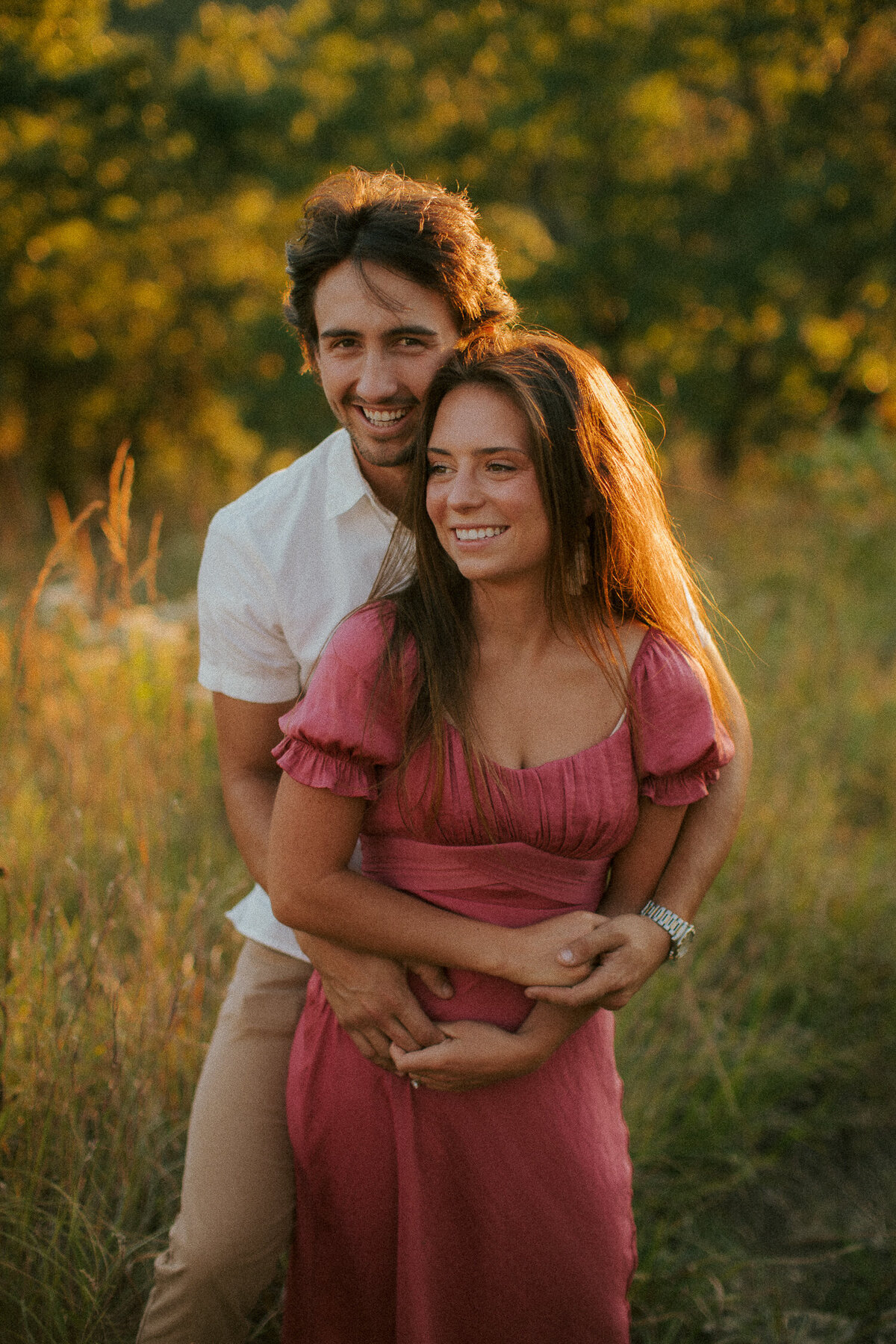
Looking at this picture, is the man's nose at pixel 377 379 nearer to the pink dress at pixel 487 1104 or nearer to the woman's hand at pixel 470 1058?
the pink dress at pixel 487 1104

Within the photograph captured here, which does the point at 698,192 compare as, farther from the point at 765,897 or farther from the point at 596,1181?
the point at 596,1181

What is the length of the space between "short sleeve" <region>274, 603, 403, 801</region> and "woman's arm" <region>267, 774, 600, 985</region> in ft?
0.14

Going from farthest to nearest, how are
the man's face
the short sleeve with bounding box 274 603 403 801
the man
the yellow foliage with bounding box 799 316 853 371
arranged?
the yellow foliage with bounding box 799 316 853 371
the man's face
the man
the short sleeve with bounding box 274 603 403 801

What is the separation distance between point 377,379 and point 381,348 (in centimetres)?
7

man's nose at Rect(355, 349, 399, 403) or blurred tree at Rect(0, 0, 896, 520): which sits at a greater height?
blurred tree at Rect(0, 0, 896, 520)

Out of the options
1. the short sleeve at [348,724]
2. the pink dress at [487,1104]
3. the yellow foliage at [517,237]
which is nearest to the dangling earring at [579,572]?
the pink dress at [487,1104]

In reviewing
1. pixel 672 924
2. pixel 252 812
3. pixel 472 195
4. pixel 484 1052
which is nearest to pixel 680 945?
pixel 672 924

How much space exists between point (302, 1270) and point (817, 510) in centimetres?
646

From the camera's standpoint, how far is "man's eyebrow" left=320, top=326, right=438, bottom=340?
1.99 m

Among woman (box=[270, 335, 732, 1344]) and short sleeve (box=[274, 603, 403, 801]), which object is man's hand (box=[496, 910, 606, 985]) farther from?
short sleeve (box=[274, 603, 403, 801])

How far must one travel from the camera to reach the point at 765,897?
3.25 meters

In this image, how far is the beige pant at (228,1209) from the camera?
1.76 m

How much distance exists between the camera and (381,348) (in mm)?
2000

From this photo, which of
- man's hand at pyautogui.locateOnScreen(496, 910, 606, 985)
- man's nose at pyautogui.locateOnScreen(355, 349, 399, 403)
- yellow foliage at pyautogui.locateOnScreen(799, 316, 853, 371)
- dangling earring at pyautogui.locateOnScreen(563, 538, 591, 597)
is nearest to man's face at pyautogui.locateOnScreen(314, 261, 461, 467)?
man's nose at pyautogui.locateOnScreen(355, 349, 399, 403)
